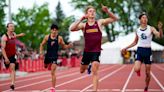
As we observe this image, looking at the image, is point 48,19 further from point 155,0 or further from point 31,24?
point 155,0

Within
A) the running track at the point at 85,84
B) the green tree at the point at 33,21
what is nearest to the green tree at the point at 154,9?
the green tree at the point at 33,21

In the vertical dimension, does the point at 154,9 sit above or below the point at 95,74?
below

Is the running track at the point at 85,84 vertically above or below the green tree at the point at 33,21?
above

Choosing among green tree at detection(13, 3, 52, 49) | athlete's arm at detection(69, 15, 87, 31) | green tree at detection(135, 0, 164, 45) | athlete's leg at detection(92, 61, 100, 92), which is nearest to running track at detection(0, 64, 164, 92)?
athlete's leg at detection(92, 61, 100, 92)

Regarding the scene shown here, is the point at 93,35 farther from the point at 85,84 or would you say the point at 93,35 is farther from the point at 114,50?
the point at 114,50

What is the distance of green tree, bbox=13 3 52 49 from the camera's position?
7825 cm

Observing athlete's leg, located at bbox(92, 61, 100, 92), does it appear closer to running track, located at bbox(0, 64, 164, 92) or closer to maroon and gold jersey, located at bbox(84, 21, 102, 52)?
maroon and gold jersey, located at bbox(84, 21, 102, 52)

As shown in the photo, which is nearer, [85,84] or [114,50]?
[85,84]

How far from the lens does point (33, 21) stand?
261 ft

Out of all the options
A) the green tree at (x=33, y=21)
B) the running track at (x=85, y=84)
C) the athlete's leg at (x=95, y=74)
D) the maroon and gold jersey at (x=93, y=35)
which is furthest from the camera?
the green tree at (x=33, y=21)

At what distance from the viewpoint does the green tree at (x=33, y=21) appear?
7825 centimetres

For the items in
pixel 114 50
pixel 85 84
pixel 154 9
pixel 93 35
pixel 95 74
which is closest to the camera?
pixel 95 74

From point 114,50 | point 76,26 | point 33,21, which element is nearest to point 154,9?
point 114,50

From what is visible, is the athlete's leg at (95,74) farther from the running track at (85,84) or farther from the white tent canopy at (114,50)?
the white tent canopy at (114,50)
